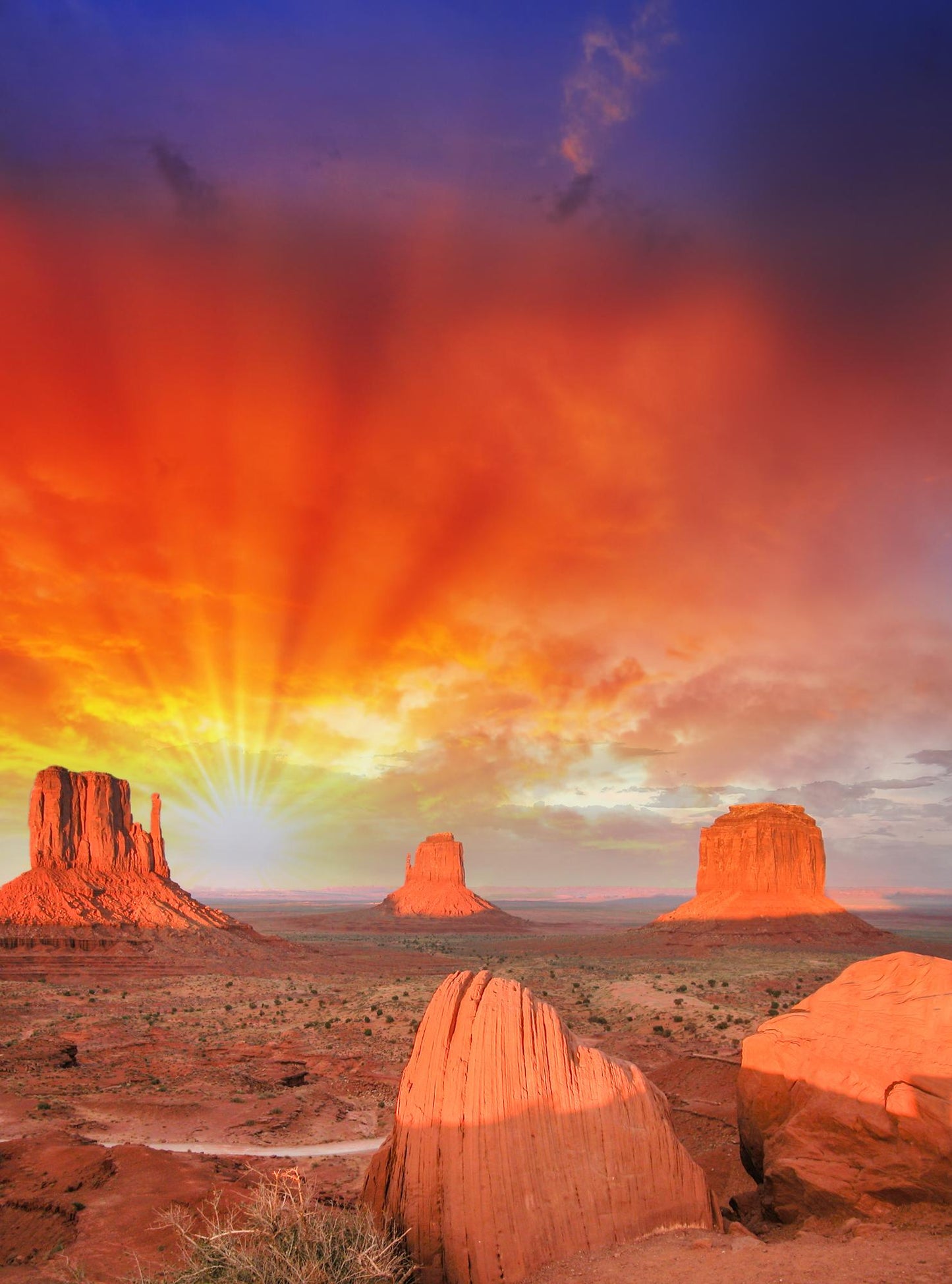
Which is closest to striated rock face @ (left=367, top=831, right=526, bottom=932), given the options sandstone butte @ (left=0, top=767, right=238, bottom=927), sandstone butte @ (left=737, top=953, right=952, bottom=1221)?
sandstone butte @ (left=0, top=767, right=238, bottom=927)

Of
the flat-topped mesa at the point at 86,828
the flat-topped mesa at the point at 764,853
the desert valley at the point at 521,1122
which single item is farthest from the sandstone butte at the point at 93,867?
the flat-topped mesa at the point at 764,853

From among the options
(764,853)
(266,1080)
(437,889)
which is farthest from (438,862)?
(266,1080)

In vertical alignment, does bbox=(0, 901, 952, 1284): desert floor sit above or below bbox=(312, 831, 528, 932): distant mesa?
above

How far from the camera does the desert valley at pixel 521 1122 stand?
34.2 ft

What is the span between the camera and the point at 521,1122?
10.9m

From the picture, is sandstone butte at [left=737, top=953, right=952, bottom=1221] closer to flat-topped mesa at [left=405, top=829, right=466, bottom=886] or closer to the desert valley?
the desert valley

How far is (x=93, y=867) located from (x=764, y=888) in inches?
3121

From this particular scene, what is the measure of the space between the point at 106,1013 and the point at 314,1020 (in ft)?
45.9

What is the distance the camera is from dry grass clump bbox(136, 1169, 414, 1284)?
30.0 ft

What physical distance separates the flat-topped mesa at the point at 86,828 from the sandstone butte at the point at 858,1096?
81.5 m

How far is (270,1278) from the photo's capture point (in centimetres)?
908

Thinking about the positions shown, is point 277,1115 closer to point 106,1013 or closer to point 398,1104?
point 398,1104

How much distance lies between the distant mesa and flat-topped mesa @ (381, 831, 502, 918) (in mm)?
135

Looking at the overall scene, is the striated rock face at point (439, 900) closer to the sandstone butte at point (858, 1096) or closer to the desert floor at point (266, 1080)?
the desert floor at point (266, 1080)
